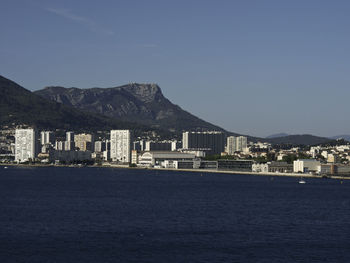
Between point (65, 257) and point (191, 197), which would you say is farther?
point (191, 197)

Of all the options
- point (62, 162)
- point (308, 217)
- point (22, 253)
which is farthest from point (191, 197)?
point (62, 162)

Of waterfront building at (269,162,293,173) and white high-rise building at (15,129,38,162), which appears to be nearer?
waterfront building at (269,162,293,173)

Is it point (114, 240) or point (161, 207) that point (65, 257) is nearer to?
point (114, 240)

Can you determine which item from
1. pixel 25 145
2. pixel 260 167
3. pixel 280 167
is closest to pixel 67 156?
pixel 25 145

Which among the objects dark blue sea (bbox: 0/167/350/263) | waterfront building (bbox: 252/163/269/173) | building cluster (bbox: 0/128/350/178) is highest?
building cluster (bbox: 0/128/350/178)

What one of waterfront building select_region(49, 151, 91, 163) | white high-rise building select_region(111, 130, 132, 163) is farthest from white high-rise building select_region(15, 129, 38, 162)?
white high-rise building select_region(111, 130, 132, 163)

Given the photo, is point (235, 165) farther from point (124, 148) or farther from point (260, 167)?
point (124, 148)

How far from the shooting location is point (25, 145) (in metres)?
196

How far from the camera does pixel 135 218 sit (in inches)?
1789

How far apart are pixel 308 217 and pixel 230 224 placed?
7755mm

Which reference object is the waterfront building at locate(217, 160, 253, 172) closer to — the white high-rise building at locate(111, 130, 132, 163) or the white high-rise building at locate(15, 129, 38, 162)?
the white high-rise building at locate(111, 130, 132, 163)

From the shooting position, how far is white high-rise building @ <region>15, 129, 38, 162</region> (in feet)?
640

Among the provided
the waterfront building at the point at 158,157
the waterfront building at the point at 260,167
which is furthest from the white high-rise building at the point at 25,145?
the waterfront building at the point at 260,167

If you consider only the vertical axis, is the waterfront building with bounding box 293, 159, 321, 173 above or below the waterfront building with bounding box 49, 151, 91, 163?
below
